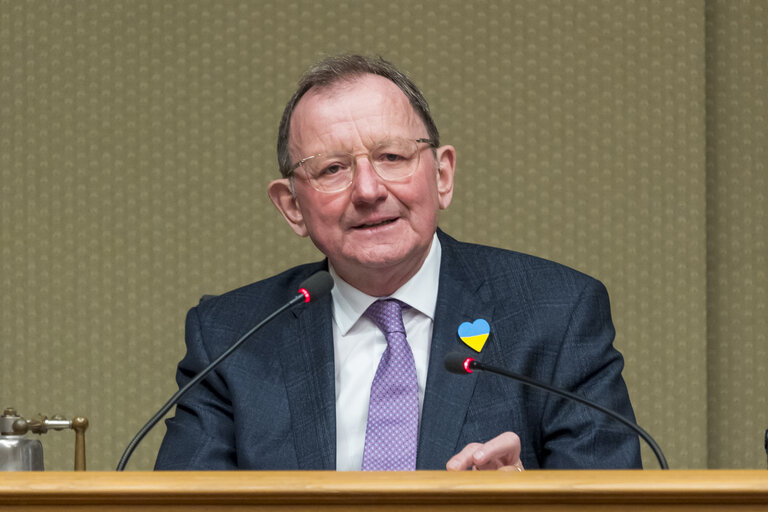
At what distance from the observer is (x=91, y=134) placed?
8.32ft

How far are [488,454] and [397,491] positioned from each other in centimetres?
41

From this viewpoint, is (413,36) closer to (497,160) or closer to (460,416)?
(497,160)

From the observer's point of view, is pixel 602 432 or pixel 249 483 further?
pixel 602 432

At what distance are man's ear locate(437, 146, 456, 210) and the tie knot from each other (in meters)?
0.20

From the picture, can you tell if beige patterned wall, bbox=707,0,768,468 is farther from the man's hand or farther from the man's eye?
the man's hand

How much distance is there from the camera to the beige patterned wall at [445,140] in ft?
8.04

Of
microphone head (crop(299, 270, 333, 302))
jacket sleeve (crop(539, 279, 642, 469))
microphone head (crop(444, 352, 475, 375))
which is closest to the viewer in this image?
microphone head (crop(444, 352, 475, 375))

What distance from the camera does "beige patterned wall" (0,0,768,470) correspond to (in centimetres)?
245

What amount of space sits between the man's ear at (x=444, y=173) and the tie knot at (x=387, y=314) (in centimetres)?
20

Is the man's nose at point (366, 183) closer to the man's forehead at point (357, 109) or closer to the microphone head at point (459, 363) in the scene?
the man's forehead at point (357, 109)

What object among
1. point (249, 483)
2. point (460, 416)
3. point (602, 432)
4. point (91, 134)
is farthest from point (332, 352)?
point (91, 134)

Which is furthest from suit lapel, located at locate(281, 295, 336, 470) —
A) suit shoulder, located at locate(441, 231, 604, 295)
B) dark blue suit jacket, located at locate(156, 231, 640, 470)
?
suit shoulder, located at locate(441, 231, 604, 295)

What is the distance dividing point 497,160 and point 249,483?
1.71 meters

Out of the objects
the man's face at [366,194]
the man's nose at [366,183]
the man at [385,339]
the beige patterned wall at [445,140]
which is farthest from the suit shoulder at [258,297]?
the beige patterned wall at [445,140]
